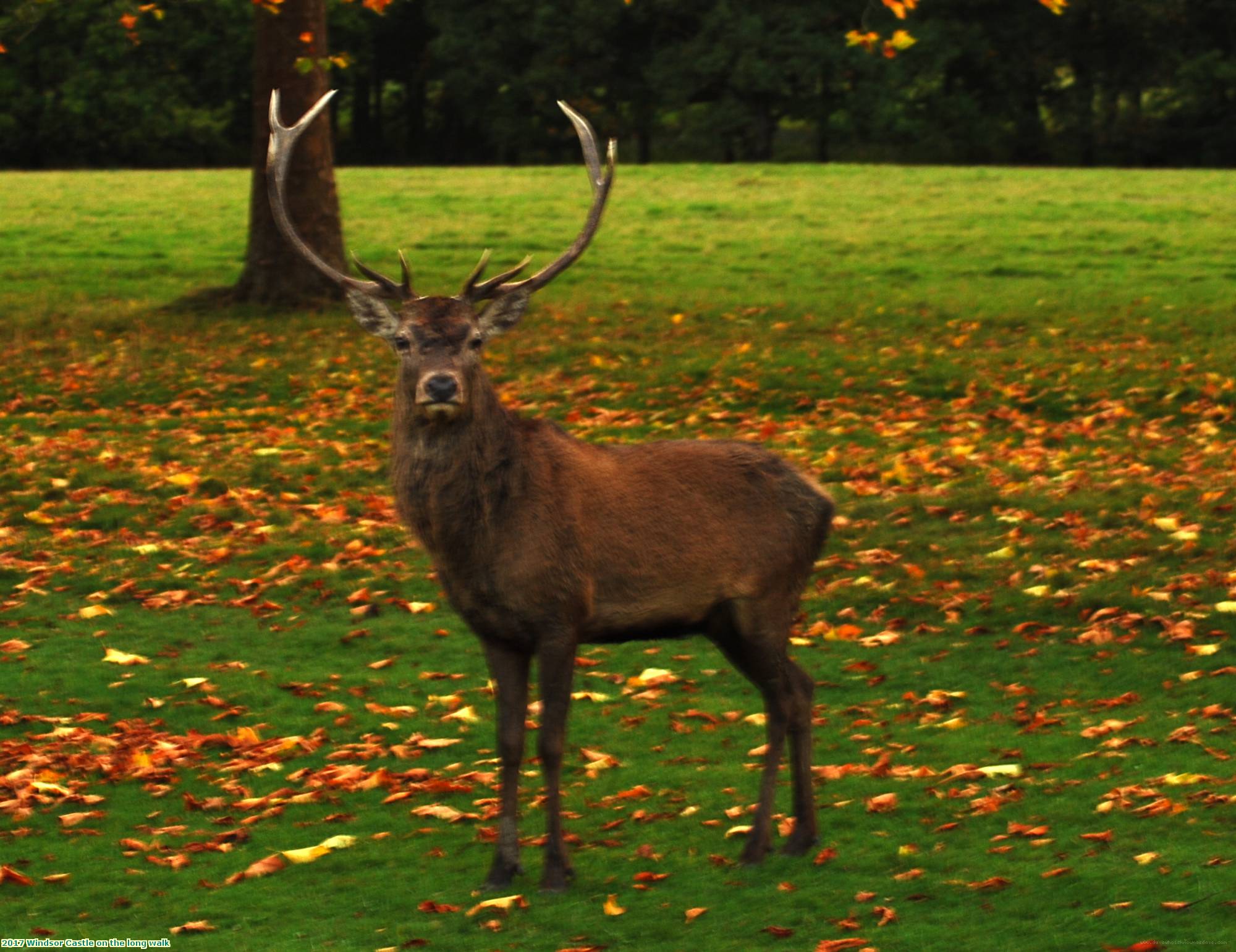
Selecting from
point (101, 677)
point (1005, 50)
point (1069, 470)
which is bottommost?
point (101, 677)

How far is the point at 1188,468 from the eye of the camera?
1430 centimetres

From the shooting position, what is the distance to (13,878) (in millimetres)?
7641

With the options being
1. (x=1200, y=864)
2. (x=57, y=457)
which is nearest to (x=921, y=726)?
(x=1200, y=864)

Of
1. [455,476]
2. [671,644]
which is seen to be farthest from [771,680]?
[671,644]

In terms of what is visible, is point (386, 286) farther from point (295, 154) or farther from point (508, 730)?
point (295, 154)

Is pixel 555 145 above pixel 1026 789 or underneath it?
above

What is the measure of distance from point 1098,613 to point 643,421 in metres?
6.87

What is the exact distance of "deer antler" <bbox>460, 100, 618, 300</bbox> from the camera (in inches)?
300

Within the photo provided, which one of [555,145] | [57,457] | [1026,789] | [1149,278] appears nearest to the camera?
[1026,789]

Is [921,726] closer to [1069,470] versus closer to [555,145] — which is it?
[1069,470]

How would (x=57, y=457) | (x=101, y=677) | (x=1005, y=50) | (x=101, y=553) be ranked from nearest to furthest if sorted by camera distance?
(x=101, y=677) → (x=101, y=553) → (x=57, y=457) → (x=1005, y=50)

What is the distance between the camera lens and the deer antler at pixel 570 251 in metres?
7.61

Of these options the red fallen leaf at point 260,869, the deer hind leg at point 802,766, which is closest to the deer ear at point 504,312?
the deer hind leg at point 802,766

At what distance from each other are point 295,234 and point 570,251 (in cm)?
141
